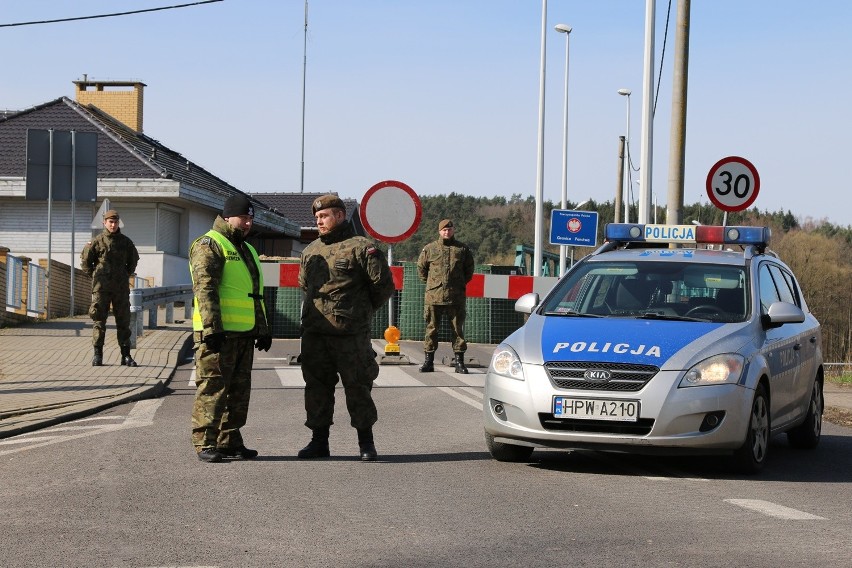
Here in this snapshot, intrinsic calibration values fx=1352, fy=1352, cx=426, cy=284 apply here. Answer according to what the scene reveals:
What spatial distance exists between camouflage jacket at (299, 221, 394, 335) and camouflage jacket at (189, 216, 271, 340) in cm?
34

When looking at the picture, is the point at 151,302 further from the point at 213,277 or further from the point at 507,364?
the point at 507,364

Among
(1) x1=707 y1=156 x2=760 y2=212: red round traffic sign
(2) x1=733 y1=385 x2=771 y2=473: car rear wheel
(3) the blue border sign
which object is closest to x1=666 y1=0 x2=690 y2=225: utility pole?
(1) x1=707 y1=156 x2=760 y2=212: red round traffic sign

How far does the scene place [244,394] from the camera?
940cm

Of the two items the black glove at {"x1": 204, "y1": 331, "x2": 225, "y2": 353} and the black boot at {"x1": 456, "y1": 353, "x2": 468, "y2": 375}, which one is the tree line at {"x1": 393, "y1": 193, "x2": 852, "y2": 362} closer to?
the black boot at {"x1": 456, "y1": 353, "x2": 468, "y2": 375}

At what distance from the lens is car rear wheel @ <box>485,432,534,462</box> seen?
931cm

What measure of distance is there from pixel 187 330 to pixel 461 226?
10181cm

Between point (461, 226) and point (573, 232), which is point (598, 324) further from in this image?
point (461, 226)

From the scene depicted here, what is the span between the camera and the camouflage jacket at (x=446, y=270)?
17.5 metres

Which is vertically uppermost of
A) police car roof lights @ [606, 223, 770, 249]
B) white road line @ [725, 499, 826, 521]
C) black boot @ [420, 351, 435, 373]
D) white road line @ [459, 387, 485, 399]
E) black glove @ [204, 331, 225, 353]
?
police car roof lights @ [606, 223, 770, 249]

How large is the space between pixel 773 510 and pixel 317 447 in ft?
11.0

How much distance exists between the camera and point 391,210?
58.3 feet

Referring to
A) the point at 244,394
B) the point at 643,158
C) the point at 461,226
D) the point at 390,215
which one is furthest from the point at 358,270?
the point at 461,226

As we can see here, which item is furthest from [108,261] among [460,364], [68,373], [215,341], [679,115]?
[679,115]

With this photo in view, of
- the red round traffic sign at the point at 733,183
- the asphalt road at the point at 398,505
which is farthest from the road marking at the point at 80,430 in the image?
the red round traffic sign at the point at 733,183
